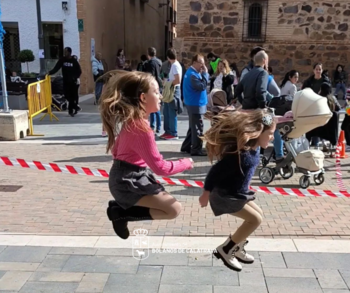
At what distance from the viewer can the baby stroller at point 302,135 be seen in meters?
5.30

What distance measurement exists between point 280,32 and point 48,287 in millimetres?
15659

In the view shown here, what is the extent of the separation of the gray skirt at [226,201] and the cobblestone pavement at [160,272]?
0.69 metres

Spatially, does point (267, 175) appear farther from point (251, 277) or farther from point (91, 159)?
point (91, 159)

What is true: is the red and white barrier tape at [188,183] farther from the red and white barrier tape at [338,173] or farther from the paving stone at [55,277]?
the paving stone at [55,277]

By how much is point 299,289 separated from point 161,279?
3.68 feet

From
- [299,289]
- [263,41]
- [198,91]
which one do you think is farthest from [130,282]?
[263,41]

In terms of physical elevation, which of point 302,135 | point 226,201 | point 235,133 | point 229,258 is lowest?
point 229,258

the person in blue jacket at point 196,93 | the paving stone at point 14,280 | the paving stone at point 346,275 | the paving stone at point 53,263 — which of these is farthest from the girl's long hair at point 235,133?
the person in blue jacket at point 196,93

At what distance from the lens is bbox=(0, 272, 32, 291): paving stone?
134 inches

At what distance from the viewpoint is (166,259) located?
12.7 ft

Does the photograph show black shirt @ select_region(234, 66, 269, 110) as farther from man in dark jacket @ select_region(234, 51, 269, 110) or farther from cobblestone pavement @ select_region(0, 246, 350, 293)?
cobblestone pavement @ select_region(0, 246, 350, 293)

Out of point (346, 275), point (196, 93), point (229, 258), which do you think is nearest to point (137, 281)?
point (229, 258)

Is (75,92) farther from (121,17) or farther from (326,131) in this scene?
(121,17)

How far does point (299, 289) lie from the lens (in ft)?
11.1
